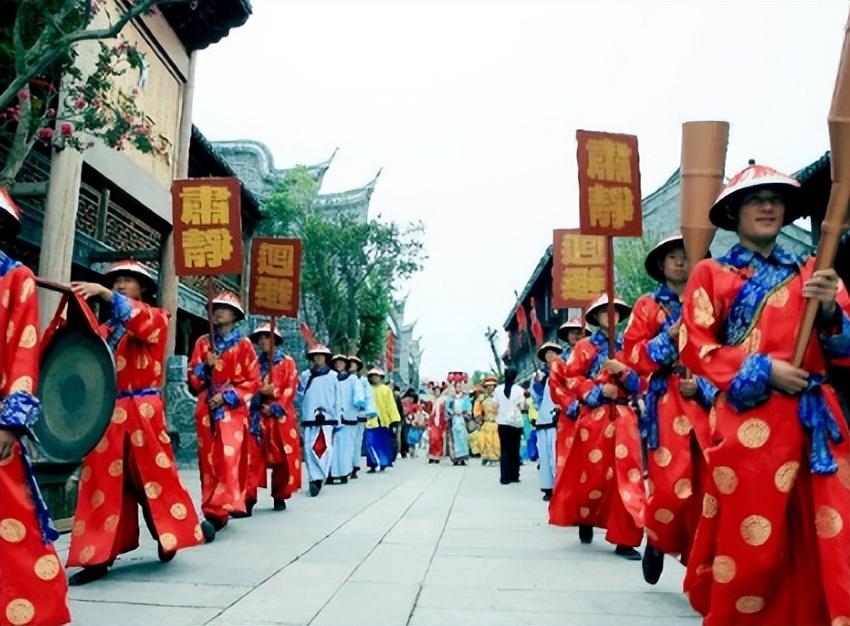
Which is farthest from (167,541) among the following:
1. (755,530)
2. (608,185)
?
(608,185)

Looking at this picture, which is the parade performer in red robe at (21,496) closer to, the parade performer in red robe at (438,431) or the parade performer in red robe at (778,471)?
the parade performer in red robe at (778,471)

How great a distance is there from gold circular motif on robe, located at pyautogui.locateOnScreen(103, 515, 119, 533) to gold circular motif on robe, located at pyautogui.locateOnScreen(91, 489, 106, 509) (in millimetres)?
94

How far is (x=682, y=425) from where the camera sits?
4.02m

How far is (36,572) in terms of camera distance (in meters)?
2.86

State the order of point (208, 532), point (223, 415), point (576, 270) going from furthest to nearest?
point (576, 270)
point (223, 415)
point (208, 532)

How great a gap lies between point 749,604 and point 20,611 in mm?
2425

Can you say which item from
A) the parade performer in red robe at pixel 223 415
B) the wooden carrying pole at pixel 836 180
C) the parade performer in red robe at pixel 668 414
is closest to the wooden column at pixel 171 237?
the parade performer in red robe at pixel 223 415

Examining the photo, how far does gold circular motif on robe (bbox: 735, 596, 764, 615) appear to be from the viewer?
2742 millimetres

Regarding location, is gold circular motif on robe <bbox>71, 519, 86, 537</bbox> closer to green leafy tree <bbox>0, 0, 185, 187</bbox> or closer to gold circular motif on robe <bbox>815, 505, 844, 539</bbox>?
green leafy tree <bbox>0, 0, 185, 187</bbox>

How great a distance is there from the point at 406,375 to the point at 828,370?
65.5 meters

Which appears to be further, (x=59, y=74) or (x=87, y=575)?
(x=59, y=74)

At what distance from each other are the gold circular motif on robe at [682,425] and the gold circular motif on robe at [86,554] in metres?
3.02

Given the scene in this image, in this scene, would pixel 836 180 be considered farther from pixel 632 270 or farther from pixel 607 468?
pixel 632 270

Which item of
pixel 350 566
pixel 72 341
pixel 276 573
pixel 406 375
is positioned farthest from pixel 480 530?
pixel 406 375
